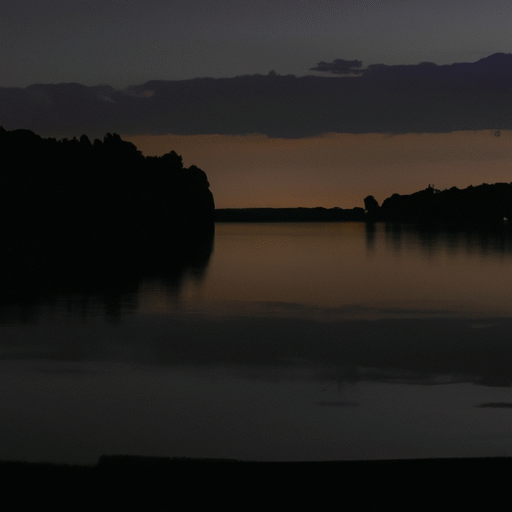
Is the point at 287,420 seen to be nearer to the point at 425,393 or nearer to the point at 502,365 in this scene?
the point at 425,393

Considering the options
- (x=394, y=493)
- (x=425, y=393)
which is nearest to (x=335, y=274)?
(x=425, y=393)

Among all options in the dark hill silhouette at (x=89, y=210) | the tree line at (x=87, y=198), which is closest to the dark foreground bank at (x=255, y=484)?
the dark hill silhouette at (x=89, y=210)

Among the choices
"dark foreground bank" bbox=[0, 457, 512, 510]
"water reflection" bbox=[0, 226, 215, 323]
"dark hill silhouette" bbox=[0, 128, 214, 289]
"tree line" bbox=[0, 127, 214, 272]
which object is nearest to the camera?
"dark foreground bank" bbox=[0, 457, 512, 510]

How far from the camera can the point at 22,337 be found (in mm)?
17922

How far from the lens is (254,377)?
13422 millimetres

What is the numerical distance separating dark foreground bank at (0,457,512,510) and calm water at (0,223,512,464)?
122 inches

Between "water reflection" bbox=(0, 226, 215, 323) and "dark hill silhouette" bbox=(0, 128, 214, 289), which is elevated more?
"dark hill silhouette" bbox=(0, 128, 214, 289)

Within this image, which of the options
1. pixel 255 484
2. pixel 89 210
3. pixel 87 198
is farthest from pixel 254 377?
pixel 87 198

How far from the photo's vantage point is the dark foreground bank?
518 centimetres

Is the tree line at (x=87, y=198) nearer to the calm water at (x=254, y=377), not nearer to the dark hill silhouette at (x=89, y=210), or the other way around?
the dark hill silhouette at (x=89, y=210)

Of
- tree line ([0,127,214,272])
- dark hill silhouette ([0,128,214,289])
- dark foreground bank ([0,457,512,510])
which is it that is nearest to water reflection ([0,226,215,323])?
dark hill silhouette ([0,128,214,289])

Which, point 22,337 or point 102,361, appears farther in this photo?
point 22,337

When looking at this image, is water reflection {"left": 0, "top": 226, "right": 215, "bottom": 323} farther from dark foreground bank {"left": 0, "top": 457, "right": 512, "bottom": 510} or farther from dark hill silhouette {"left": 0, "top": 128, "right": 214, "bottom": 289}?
dark foreground bank {"left": 0, "top": 457, "right": 512, "bottom": 510}

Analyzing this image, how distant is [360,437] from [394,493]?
13.9 feet
